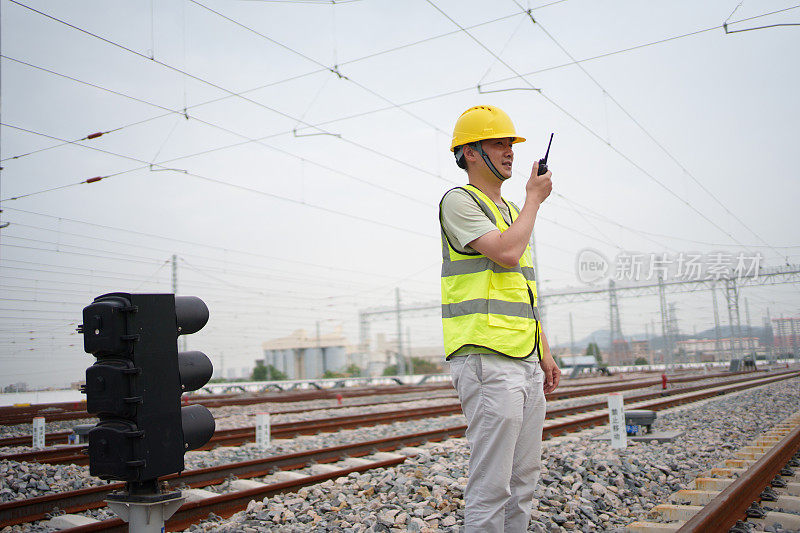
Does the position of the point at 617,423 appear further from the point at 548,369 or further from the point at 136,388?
the point at 136,388

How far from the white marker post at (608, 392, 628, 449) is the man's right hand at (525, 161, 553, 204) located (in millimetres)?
6315

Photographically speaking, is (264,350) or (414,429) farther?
(264,350)

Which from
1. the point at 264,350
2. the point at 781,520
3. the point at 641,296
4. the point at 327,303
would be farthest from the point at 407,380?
the point at 264,350

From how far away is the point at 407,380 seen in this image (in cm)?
4209

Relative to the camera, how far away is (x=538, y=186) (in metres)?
2.51

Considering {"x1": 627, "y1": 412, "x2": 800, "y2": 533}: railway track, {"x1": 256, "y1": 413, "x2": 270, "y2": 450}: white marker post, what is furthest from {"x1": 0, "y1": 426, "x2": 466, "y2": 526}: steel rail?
{"x1": 627, "y1": 412, "x2": 800, "y2": 533}: railway track

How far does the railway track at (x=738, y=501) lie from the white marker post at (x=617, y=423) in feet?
5.69

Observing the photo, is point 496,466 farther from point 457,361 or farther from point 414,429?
point 414,429

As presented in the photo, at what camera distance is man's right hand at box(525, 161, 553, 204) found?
2.48 metres

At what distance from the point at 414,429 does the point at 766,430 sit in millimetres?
5858

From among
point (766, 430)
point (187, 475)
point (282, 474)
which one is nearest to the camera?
point (187, 475)

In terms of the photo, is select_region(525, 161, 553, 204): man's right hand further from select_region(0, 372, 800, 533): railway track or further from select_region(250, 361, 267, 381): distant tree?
select_region(250, 361, 267, 381): distant tree

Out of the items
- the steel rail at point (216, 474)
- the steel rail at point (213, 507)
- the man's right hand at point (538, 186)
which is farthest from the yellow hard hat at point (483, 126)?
the steel rail at point (216, 474)

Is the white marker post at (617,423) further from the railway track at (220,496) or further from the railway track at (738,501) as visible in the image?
the railway track at (220,496)
